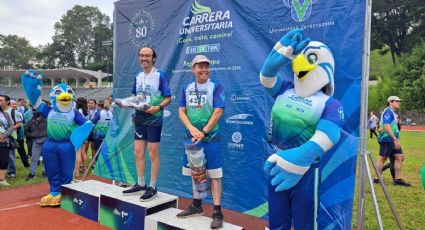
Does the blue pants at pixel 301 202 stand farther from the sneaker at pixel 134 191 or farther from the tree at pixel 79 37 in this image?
the tree at pixel 79 37

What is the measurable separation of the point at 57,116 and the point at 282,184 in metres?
3.68

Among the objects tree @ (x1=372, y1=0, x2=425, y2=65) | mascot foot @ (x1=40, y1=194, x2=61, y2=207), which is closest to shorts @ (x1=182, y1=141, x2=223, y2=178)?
mascot foot @ (x1=40, y1=194, x2=61, y2=207)

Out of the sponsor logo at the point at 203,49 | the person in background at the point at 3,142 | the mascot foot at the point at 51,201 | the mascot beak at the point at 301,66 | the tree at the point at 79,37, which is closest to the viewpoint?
the mascot beak at the point at 301,66

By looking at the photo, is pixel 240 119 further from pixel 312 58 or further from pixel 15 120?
pixel 15 120

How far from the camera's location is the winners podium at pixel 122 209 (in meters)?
3.68

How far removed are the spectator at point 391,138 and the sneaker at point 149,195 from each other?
4467 mm

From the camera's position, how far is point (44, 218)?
15.0 feet

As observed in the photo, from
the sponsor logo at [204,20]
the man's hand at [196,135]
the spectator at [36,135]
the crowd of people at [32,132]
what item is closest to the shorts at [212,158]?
the man's hand at [196,135]

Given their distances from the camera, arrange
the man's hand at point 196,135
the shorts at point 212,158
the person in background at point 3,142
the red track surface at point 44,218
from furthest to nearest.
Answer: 1. the person in background at point 3,142
2. the red track surface at point 44,218
3. the shorts at point 212,158
4. the man's hand at point 196,135

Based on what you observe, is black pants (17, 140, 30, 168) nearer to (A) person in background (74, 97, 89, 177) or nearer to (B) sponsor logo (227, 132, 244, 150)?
(A) person in background (74, 97, 89, 177)

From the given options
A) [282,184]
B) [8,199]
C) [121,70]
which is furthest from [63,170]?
[282,184]

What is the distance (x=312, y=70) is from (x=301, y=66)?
10 cm

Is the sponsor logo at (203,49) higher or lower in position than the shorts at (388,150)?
higher

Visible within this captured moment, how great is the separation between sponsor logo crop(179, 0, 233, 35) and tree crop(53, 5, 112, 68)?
216 ft
